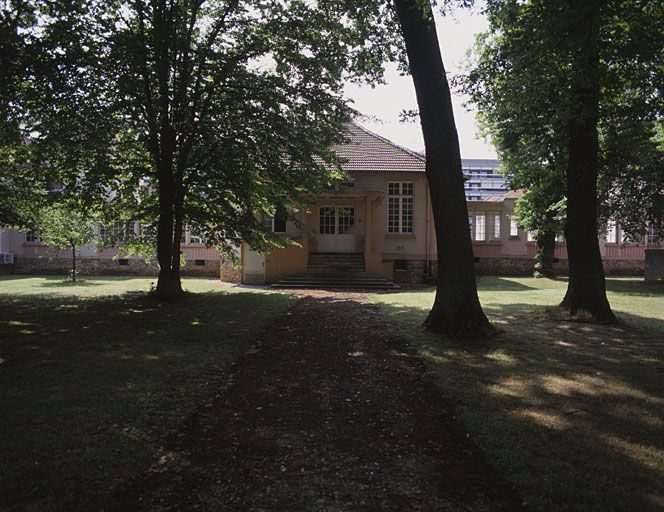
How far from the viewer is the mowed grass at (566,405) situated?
3.08m

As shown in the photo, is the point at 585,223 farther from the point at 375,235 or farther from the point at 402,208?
the point at 375,235

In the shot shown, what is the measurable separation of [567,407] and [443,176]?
5098mm

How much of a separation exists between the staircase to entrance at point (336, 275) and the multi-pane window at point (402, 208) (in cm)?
264

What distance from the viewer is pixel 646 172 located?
693 inches

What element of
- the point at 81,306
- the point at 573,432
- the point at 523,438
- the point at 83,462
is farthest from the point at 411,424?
the point at 81,306

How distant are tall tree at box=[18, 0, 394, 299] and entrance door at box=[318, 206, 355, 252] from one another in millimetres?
8693

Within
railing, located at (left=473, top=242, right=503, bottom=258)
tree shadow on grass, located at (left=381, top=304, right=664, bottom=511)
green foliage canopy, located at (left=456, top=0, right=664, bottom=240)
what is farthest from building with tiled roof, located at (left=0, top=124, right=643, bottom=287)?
tree shadow on grass, located at (left=381, top=304, right=664, bottom=511)

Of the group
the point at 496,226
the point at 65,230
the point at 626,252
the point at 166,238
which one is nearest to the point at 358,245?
the point at 166,238

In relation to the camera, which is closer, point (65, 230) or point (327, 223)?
point (65, 230)

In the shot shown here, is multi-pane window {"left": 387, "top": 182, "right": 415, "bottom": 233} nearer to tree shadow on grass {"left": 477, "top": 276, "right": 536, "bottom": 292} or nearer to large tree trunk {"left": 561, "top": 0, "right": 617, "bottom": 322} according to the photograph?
tree shadow on grass {"left": 477, "top": 276, "right": 536, "bottom": 292}

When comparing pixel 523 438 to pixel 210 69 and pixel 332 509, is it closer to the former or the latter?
pixel 332 509

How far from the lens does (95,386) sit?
5176mm

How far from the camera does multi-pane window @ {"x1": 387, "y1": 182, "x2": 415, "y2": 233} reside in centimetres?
2281

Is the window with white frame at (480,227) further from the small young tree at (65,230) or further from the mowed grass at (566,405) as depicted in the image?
the small young tree at (65,230)
